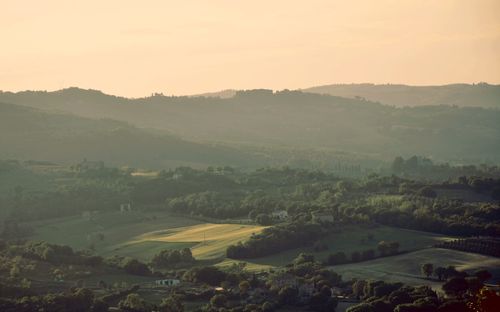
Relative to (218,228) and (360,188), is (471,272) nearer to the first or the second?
(218,228)

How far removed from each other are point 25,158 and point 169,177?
123ft

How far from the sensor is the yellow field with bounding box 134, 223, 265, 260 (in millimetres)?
102438

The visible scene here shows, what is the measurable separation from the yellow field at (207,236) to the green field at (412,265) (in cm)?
1273

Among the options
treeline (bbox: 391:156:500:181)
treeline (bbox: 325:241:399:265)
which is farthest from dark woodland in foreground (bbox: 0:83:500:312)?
treeline (bbox: 391:156:500:181)

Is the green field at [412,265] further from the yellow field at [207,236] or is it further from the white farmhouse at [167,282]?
the yellow field at [207,236]

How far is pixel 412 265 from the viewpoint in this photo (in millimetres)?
90875

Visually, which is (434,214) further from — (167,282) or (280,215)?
(167,282)

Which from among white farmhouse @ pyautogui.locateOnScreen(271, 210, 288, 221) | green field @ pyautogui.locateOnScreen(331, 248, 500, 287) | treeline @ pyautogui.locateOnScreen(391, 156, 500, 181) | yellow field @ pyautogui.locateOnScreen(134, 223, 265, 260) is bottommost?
green field @ pyautogui.locateOnScreen(331, 248, 500, 287)

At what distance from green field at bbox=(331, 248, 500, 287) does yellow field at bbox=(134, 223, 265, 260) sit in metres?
12.7

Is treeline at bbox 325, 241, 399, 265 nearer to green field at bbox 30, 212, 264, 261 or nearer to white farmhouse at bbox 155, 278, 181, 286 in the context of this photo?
green field at bbox 30, 212, 264, 261

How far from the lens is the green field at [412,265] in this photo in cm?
8719

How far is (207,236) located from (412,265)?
964 inches

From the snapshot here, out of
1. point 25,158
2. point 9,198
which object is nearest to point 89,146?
point 25,158

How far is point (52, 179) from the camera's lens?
5886 inches
